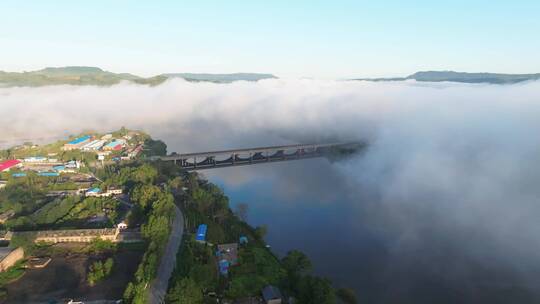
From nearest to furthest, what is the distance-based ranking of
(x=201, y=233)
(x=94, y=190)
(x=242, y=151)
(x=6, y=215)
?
(x=201, y=233) < (x=6, y=215) < (x=94, y=190) < (x=242, y=151)

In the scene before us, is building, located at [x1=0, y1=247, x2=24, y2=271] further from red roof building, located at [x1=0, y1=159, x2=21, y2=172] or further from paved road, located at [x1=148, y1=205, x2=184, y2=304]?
red roof building, located at [x1=0, y1=159, x2=21, y2=172]

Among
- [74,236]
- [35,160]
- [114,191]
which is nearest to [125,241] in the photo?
[74,236]

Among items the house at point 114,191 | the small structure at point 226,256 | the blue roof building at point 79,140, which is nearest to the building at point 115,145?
the blue roof building at point 79,140

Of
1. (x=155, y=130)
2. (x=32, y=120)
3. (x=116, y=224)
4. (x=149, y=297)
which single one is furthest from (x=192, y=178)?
(x=32, y=120)

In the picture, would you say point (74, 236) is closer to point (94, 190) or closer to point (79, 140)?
point (94, 190)

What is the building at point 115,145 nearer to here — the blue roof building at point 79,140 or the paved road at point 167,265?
the blue roof building at point 79,140
